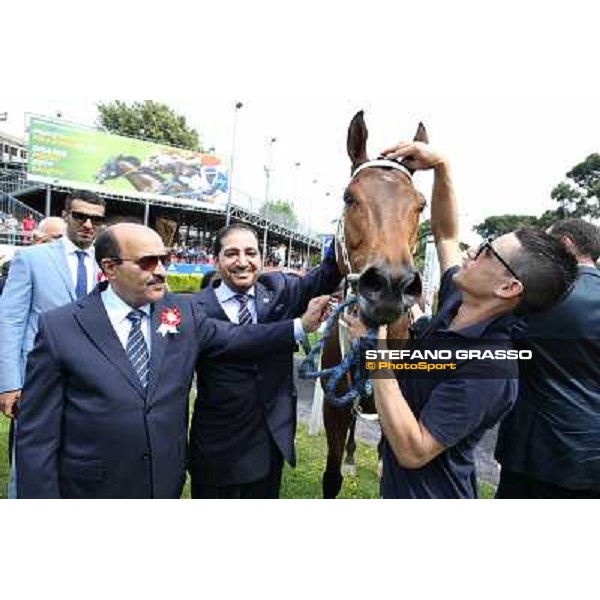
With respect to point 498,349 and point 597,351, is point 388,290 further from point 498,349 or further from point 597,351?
point 597,351

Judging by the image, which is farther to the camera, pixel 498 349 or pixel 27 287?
pixel 27 287

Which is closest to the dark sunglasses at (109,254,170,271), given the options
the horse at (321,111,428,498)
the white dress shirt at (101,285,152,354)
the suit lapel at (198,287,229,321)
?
the white dress shirt at (101,285,152,354)

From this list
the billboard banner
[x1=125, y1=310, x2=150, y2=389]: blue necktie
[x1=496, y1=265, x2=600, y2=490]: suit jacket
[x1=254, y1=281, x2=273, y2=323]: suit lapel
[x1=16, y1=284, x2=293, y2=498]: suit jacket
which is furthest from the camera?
the billboard banner

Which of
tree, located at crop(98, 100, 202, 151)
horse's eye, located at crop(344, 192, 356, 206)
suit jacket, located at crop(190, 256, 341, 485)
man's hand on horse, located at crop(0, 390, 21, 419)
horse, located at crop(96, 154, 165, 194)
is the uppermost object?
tree, located at crop(98, 100, 202, 151)

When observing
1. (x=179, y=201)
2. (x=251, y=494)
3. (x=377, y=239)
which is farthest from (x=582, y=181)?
(x=179, y=201)

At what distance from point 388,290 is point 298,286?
38.1 inches

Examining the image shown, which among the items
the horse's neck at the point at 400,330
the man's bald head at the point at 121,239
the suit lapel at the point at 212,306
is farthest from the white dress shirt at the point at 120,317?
the horse's neck at the point at 400,330

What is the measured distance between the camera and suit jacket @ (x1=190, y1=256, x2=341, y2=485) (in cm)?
255

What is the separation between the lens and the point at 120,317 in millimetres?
2174

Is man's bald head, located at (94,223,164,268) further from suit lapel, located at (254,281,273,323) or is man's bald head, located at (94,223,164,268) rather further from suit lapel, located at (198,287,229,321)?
suit lapel, located at (254,281,273,323)

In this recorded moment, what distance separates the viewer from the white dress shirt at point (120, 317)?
7.07 feet

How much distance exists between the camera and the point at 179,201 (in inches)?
862

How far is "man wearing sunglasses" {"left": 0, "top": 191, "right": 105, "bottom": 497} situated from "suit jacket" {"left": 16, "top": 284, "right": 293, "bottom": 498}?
4.51 feet

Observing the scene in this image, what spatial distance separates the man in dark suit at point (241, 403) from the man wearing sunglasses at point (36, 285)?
120 cm
